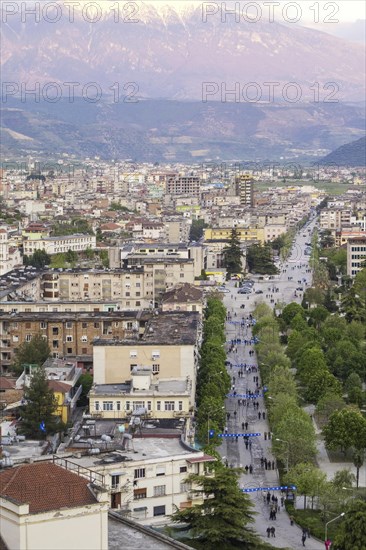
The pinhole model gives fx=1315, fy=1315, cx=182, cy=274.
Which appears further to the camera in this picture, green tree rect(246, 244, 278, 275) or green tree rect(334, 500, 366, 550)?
green tree rect(246, 244, 278, 275)

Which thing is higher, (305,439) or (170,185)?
(170,185)

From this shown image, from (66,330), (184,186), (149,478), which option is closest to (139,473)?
(149,478)

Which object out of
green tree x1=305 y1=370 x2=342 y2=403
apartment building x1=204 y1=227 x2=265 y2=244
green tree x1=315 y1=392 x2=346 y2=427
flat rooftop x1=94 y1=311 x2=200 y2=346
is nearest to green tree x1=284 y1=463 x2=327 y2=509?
green tree x1=315 y1=392 x2=346 y2=427

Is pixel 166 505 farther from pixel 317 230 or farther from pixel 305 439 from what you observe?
pixel 317 230

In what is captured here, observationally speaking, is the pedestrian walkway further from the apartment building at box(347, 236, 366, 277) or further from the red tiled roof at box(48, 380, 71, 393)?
the apartment building at box(347, 236, 366, 277)

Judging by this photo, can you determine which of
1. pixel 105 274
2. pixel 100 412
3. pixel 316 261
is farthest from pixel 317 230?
pixel 100 412
